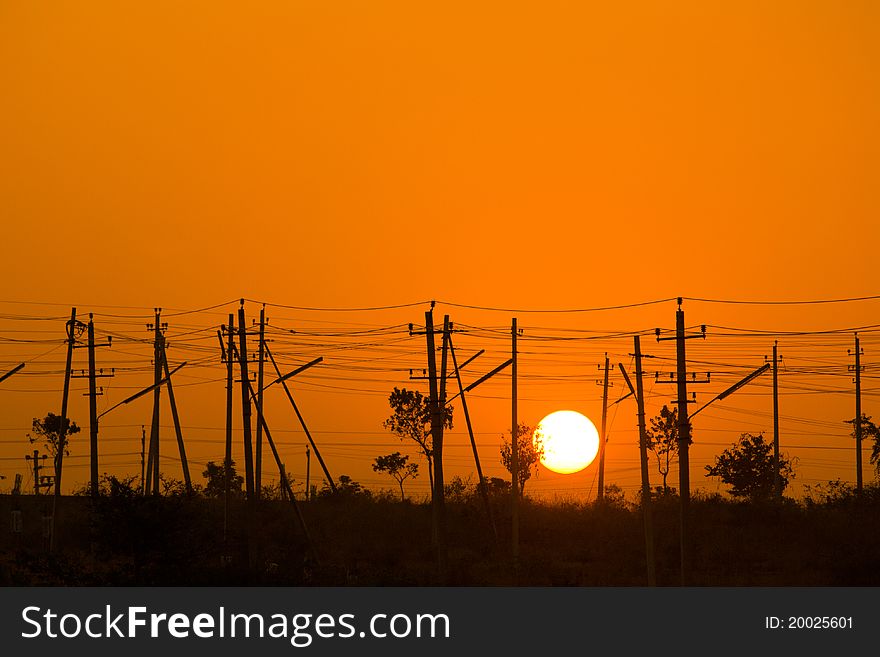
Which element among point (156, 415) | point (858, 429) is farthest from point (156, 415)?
point (858, 429)

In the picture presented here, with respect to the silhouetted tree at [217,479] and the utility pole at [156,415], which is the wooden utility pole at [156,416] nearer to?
the utility pole at [156,415]

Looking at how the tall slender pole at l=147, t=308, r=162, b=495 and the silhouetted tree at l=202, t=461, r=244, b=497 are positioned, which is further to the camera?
the silhouetted tree at l=202, t=461, r=244, b=497

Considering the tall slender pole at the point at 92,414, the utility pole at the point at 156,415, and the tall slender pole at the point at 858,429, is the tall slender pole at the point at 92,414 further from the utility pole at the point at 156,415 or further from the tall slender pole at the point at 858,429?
the tall slender pole at the point at 858,429

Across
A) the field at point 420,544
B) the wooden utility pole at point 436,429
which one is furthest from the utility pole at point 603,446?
the wooden utility pole at point 436,429

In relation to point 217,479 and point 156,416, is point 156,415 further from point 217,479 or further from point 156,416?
point 217,479

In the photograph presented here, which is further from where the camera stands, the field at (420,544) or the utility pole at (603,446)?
the utility pole at (603,446)

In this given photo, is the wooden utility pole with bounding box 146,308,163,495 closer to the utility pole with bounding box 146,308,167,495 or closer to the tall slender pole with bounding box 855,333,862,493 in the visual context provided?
the utility pole with bounding box 146,308,167,495

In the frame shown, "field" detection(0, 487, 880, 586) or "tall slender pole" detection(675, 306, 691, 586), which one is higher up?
"tall slender pole" detection(675, 306, 691, 586)

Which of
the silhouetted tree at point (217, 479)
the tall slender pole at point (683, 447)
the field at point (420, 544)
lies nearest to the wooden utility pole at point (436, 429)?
the field at point (420, 544)

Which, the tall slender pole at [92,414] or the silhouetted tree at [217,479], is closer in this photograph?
the tall slender pole at [92,414]

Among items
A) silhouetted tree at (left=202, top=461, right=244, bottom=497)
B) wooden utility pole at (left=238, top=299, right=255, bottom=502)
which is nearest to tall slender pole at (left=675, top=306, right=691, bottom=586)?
wooden utility pole at (left=238, top=299, right=255, bottom=502)

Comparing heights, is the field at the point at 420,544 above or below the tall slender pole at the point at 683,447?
below

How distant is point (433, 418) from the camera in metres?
57.3
